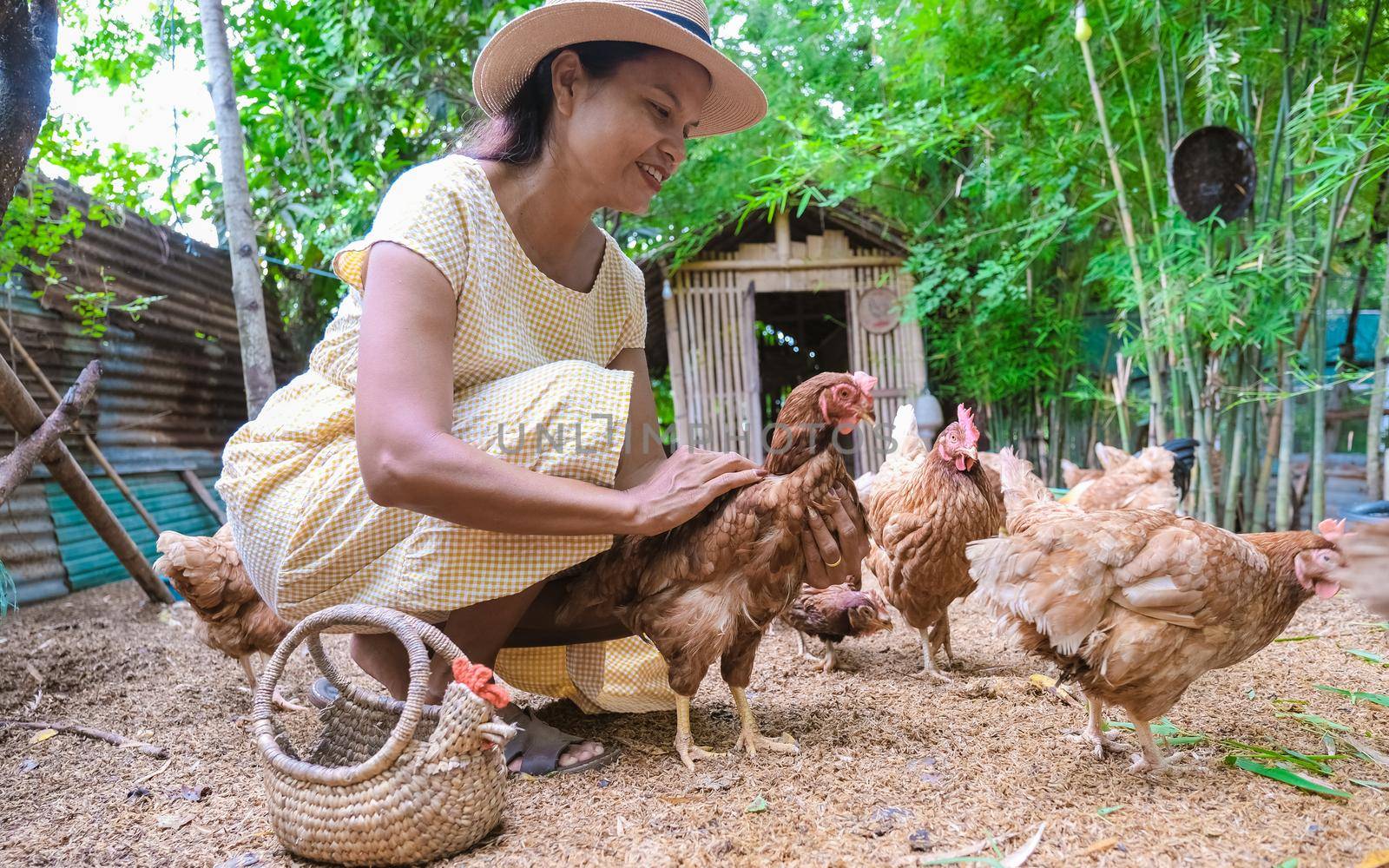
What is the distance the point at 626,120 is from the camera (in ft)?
6.26

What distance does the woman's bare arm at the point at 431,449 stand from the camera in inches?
61.6

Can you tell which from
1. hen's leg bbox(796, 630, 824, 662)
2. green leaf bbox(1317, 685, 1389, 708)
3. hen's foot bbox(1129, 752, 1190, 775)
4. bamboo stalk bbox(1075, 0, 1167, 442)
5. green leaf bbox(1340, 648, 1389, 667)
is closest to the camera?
hen's foot bbox(1129, 752, 1190, 775)

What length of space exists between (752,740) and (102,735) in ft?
6.46

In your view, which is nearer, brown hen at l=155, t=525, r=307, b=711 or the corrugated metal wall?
brown hen at l=155, t=525, r=307, b=711

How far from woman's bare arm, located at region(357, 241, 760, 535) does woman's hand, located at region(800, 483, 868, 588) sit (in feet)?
1.45

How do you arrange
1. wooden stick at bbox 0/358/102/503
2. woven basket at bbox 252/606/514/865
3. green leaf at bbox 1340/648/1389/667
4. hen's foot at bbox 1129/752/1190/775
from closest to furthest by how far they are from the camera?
1. woven basket at bbox 252/606/514/865
2. hen's foot at bbox 1129/752/1190/775
3. green leaf at bbox 1340/648/1389/667
4. wooden stick at bbox 0/358/102/503

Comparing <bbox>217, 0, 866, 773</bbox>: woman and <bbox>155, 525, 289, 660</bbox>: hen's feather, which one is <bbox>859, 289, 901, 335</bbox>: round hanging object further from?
<bbox>155, 525, 289, 660</bbox>: hen's feather

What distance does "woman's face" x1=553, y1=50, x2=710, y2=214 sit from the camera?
1915 millimetres

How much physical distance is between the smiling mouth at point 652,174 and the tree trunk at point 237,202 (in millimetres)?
2878

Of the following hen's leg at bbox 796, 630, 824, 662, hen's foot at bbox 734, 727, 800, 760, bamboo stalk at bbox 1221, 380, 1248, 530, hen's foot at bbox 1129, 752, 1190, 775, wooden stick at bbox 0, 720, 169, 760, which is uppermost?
bamboo stalk at bbox 1221, 380, 1248, 530

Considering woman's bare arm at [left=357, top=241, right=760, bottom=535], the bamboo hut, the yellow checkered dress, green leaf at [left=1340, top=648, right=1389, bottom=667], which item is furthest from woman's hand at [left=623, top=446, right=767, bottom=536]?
the bamboo hut

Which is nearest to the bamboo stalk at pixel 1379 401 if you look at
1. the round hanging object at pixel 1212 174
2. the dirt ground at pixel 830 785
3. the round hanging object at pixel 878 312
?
the round hanging object at pixel 1212 174


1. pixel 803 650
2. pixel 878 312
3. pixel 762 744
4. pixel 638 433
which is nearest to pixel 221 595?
pixel 638 433

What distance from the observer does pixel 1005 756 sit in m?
2.06
